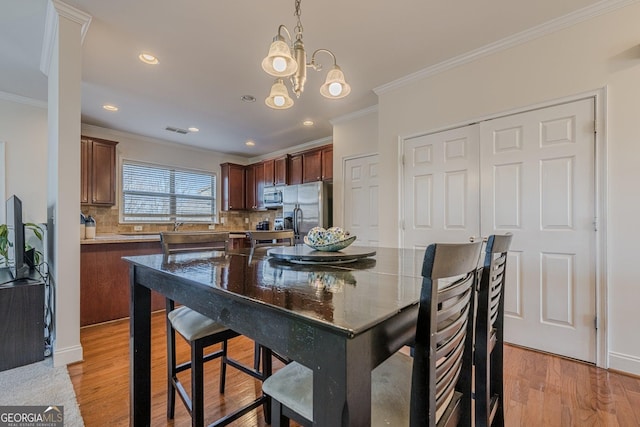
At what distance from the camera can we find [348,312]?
0.62 m

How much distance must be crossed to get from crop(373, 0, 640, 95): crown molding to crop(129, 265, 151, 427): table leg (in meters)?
3.03

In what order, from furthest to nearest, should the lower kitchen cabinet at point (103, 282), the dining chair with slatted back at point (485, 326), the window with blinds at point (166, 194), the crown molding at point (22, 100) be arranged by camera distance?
the window with blinds at point (166, 194)
the crown molding at point (22, 100)
the lower kitchen cabinet at point (103, 282)
the dining chair with slatted back at point (485, 326)

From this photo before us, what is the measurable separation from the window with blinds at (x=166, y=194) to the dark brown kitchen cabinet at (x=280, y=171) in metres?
1.47

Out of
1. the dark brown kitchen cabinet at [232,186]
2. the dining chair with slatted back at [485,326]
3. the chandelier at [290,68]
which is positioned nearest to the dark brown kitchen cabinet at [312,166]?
the dark brown kitchen cabinet at [232,186]

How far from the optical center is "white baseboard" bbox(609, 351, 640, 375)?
6.50 feet

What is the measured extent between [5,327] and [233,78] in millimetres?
2800

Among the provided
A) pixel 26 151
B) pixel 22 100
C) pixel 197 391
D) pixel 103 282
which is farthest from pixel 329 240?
pixel 22 100

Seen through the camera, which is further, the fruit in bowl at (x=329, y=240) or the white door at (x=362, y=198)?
the white door at (x=362, y=198)

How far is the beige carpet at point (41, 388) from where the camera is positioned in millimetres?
1649

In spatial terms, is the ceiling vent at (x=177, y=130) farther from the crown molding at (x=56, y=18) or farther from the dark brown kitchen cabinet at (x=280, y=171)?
the crown molding at (x=56, y=18)

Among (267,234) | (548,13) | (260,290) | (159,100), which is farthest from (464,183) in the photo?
(159,100)

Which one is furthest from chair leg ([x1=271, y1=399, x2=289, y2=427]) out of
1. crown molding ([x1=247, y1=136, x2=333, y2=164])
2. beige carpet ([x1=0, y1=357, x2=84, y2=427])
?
crown molding ([x1=247, y1=136, x2=333, y2=164])

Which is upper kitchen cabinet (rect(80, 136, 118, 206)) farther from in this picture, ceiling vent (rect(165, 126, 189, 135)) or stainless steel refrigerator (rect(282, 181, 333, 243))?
stainless steel refrigerator (rect(282, 181, 333, 243))

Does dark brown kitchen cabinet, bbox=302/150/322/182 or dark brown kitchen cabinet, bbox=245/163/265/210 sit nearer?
dark brown kitchen cabinet, bbox=302/150/322/182
